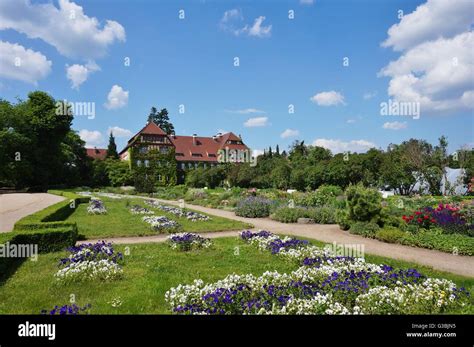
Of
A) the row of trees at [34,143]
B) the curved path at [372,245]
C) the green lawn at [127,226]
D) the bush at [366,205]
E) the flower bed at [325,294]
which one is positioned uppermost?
the row of trees at [34,143]

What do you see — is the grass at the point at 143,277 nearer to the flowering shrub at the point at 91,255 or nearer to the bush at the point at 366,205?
the flowering shrub at the point at 91,255

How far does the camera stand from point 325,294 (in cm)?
499

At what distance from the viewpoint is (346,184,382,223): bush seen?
1174 centimetres

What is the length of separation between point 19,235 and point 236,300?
21.4 feet

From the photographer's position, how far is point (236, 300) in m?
4.71

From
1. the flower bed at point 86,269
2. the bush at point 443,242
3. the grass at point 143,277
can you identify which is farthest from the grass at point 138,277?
the bush at point 443,242

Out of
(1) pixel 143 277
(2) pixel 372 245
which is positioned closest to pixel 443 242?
(2) pixel 372 245

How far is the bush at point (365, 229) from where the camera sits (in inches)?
434

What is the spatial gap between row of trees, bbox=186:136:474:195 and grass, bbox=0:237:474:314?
28.8m

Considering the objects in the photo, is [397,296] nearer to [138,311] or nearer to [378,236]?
[138,311]

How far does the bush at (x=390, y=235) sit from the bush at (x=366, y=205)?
111 cm

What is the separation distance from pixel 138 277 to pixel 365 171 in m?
39.0

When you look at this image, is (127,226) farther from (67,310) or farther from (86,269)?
(67,310)
